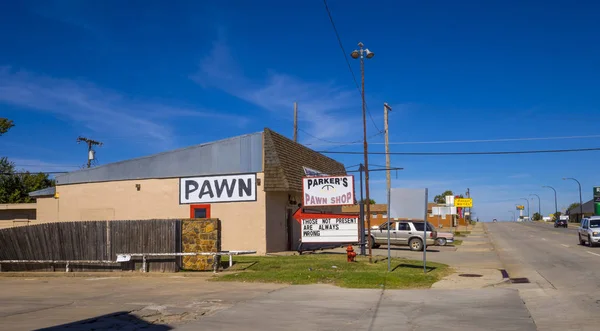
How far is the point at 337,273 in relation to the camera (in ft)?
54.2

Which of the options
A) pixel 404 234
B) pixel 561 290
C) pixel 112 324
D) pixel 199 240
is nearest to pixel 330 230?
pixel 199 240

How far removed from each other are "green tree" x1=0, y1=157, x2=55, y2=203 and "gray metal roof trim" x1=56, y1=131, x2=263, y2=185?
26.7 metres

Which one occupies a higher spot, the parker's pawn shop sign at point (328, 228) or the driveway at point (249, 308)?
the parker's pawn shop sign at point (328, 228)

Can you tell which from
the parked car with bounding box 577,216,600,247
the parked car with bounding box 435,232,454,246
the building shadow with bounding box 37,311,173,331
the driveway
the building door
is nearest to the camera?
the building shadow with bounding box 37,311,173,331

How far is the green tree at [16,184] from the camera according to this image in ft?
169

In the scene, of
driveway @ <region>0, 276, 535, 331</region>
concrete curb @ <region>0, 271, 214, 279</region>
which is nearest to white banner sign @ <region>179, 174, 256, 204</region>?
concrete curb @ <region>0, 271, 214, 279</region>

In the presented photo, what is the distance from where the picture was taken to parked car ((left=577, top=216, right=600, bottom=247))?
103 feet

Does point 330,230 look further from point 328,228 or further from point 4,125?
point 4,125

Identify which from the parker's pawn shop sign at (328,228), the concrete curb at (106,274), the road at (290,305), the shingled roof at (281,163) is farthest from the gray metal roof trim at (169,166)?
the road at (290,305)

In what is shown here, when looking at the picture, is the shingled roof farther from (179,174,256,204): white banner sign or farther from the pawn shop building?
(179,174,256,204): white banner sign

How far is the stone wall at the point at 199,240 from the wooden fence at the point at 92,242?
0.24 m

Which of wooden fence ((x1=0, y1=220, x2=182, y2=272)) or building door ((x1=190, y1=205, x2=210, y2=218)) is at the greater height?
building door ((x1=190, y1=205, x2=210, y2=218))

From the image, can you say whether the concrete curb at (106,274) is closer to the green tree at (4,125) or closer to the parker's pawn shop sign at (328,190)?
the parker's pawn shop sign at (328,190)

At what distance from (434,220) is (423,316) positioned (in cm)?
6952
